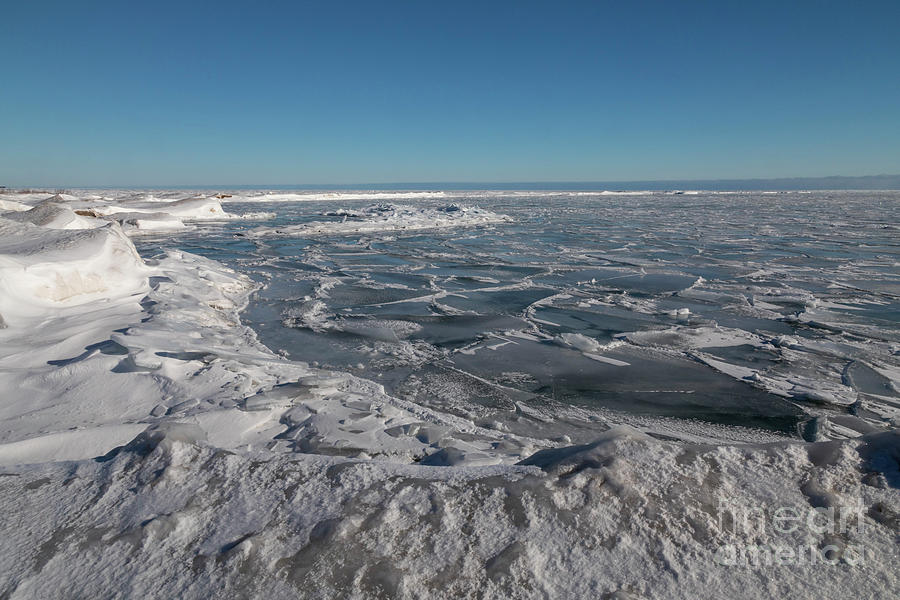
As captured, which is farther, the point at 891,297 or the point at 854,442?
the point at 891,297

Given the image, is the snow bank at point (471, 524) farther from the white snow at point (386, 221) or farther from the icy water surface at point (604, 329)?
the white snow at point (386, 221)

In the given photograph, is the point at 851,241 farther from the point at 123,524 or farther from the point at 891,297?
the point at 123,524

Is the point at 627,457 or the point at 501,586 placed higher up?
the point at 627,457

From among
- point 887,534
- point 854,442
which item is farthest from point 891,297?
point 887,534

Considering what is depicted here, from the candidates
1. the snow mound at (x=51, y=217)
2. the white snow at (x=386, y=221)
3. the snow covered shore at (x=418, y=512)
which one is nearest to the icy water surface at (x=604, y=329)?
the snow covered shore at (x=418, y=512)

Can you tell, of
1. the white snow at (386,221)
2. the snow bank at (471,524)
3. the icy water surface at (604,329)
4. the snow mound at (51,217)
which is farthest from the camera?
the white snow at (386,221)

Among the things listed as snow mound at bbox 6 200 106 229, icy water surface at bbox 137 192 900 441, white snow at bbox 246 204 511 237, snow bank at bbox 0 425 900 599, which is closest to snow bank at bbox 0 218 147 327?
Result: icy water surface at bbox 137 192 900 441

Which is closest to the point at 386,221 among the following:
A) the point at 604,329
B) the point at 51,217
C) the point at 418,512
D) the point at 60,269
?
the point at 51,217
